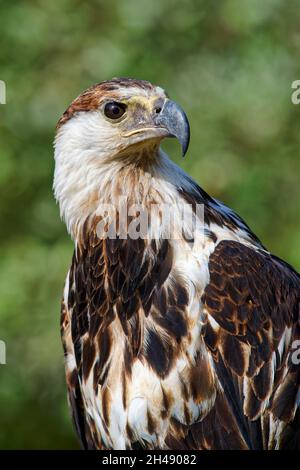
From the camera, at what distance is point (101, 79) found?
264 inches

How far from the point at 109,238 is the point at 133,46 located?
8.49 feet

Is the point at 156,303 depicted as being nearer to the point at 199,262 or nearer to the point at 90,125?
the point at 199,262

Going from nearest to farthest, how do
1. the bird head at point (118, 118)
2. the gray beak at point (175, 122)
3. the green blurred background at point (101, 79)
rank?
1. the gray beak at point (175, 122)
2. the bird head at point (118, 118)
3. the green blurred background at point (101, 79)

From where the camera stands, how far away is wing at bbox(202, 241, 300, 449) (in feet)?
14.2

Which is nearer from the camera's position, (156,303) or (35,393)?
(156,303)

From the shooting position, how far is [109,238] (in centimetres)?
457

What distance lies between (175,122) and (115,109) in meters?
0.35

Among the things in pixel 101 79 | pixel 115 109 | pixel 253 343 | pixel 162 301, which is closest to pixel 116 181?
pixel 115 109

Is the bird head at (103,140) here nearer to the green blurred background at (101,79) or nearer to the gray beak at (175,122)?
the gray beak at (175,122)

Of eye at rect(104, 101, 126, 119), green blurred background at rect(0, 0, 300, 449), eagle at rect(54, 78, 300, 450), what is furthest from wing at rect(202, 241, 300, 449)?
green blurred background at rect(0, 0, 300, 449)

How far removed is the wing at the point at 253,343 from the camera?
4.34 metres

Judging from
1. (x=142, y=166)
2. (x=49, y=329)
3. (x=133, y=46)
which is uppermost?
(x=133, y=46)


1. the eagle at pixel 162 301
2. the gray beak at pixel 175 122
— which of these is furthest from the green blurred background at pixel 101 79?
the gray beak at pixel 175 122

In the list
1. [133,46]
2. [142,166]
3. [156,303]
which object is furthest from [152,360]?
[133,46]
